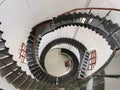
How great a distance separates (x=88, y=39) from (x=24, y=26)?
3.24m

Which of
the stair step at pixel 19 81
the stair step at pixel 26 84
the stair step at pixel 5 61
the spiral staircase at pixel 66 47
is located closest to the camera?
the stair step at pixel 5 61

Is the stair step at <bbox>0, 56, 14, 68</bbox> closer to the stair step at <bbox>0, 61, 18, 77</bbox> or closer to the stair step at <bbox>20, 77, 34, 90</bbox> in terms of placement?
the stair step at <bbox>0, 61, 18, 77</bbox>

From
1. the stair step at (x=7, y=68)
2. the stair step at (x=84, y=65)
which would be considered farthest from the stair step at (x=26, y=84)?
the stair step at (x=84, y=65)

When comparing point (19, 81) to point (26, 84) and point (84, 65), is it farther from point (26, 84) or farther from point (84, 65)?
point (84, 65)

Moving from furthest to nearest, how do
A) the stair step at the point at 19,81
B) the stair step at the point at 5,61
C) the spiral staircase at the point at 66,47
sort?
the stair step at the point at 19,81 < the spiral staircase at the point at 66,47 < the stair step at the point at 5,61

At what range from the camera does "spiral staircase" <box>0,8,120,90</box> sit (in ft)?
16.4

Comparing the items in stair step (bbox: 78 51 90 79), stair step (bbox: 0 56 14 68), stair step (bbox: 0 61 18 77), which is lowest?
stair step (bbox: 0 61 18 77)

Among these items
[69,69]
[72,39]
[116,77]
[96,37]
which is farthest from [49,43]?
[116,77]

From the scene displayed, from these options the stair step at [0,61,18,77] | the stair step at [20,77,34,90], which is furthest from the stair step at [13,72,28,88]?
the stair step at [0,61,18,77]

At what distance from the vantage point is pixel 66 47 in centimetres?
1119

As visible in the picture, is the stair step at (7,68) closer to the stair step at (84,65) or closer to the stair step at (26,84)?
the stair step at (26,84)

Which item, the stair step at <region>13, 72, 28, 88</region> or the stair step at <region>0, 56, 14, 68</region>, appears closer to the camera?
the stair step at <region>0, 56, 14, 68</region>

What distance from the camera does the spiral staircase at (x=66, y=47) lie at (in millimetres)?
4988

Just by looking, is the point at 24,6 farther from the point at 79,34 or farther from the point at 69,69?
the point at 69,69
